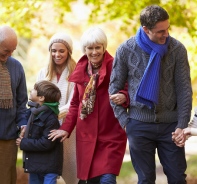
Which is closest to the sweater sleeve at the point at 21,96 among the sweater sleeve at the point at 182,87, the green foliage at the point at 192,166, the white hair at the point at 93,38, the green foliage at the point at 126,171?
the white hair at the point at 93,38

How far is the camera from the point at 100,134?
25.0ft

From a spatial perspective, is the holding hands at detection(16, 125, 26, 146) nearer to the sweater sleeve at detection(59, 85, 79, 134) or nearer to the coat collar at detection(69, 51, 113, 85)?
the sweater sleeve at detection(59, 85, 79, 134)

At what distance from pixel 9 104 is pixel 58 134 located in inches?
23.1

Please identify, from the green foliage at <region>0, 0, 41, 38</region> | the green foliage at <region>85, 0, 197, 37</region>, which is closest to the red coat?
the green foliage at <region>85, 0, 197, 37</region>

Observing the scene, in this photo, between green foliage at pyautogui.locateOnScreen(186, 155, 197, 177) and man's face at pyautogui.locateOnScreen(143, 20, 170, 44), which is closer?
man's face at pyautogui.locateOnScreen(143, 20, 170, 44)

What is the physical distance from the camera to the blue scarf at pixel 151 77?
6734 millimetres

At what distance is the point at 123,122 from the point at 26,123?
1226 millimetres

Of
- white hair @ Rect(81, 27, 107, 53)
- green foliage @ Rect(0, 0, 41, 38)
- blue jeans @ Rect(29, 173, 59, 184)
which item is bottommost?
blue jeans @ Rect(29, 173, 59, 184)

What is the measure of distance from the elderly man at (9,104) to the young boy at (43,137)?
146 mm

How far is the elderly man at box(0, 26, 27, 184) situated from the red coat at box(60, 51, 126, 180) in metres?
0.55

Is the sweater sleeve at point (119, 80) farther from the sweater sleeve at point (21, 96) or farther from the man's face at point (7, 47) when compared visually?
the sweater sleeve at point (21, 96)

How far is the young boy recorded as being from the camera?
24.6 ft

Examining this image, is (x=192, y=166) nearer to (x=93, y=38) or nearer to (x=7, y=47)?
(x=93, y=38)

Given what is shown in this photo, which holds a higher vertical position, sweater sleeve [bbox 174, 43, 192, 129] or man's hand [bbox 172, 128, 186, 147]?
sweater sleeve [bbox 174, 43, 192, 129]
